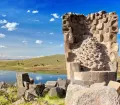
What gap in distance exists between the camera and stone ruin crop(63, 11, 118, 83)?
697 inches

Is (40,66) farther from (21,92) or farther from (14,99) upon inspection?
(14,99)

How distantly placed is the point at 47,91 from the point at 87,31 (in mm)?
5438

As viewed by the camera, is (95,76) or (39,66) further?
(39,66)

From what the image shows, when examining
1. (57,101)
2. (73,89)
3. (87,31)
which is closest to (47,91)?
(57,101)

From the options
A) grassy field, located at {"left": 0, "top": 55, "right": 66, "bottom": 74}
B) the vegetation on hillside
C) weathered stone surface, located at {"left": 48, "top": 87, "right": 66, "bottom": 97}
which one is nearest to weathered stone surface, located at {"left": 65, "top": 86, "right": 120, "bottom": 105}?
the vegetation on hillside

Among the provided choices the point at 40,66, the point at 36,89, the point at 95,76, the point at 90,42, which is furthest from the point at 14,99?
the point at 40,66

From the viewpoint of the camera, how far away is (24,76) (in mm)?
19797

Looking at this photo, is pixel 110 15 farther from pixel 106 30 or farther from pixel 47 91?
pixel 47 91

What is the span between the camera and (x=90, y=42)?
61.1 ft

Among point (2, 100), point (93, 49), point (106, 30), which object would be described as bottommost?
point (2, 100)

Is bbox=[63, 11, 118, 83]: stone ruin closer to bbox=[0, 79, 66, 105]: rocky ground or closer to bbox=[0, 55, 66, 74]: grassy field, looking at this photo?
bbox=[0, 79, 66, 105]: rocky ground

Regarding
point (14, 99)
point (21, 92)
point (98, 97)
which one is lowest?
point (14, 99)

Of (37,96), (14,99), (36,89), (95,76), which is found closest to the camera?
(95,76)

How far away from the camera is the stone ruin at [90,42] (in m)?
17.7
